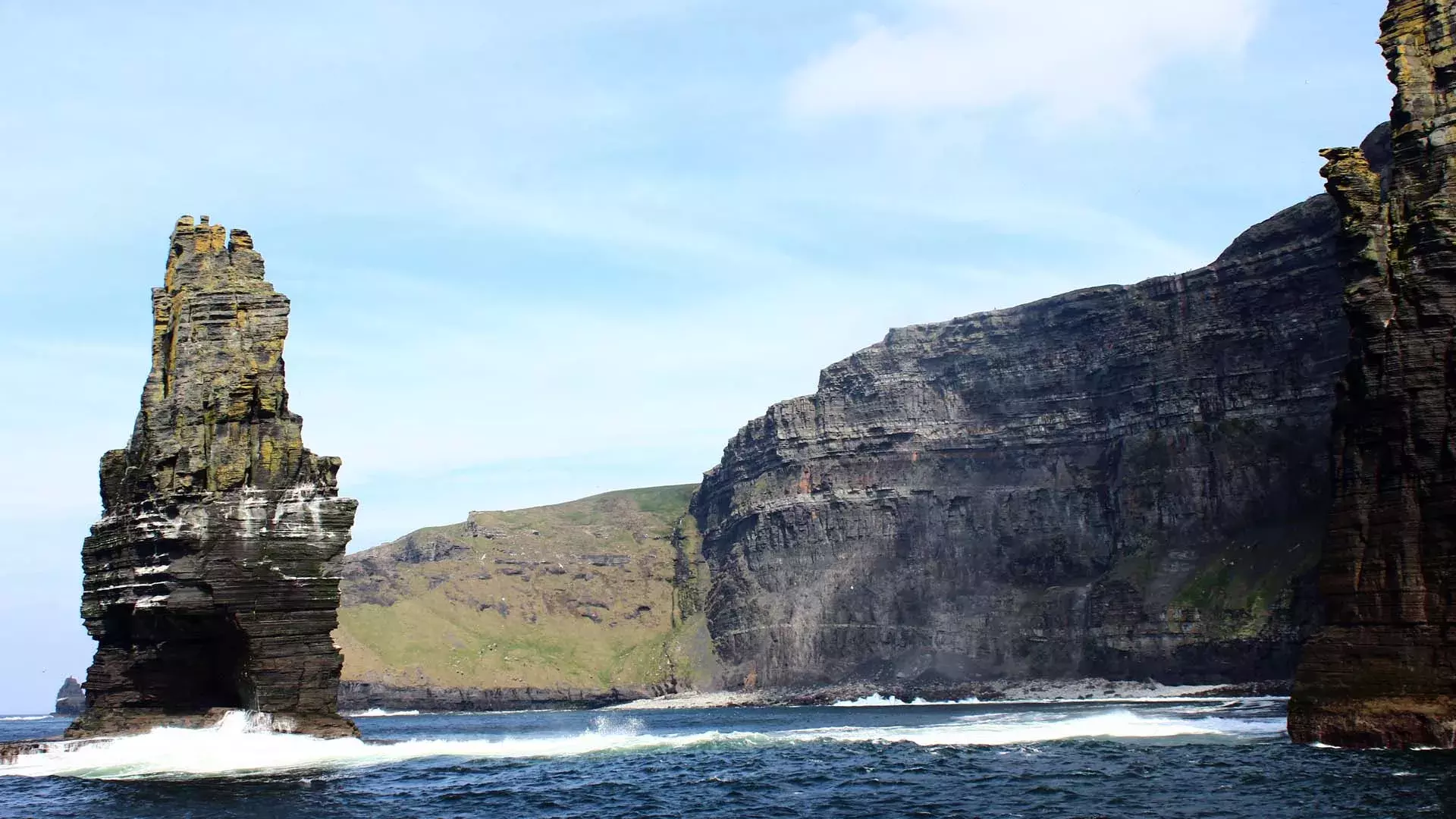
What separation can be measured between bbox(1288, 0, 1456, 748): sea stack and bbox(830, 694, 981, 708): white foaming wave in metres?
→ 122

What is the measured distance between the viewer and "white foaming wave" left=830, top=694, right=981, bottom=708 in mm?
180375

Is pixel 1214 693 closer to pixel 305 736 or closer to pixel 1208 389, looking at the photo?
pixel 1208 389

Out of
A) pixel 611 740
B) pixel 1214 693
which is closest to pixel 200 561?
pixel 611 740

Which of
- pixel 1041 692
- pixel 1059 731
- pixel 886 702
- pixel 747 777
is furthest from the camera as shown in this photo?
pixel 886 702

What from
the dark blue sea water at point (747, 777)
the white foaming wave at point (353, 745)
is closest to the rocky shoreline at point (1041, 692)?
the white foaming wave at point (353, 745)

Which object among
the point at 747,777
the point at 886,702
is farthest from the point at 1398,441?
the point at 886,702

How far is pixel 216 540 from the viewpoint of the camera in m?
58.9

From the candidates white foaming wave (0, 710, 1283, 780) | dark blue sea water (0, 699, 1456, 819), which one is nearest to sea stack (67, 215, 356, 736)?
white foaming wave (0, 710, 1283, 780)

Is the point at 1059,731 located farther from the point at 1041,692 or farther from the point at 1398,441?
the point at 1041,692

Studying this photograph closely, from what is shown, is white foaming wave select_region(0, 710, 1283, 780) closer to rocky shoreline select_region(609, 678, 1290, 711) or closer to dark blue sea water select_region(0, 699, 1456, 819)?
dark blue sea water select_region(0, 699, 1456, 819)

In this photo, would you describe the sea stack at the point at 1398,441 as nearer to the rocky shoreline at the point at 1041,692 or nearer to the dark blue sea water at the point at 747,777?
the dark blue sea water at the point at 747,777

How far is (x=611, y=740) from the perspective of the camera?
76312mm

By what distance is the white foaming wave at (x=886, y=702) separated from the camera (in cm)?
18038

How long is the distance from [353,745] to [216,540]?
33.8 feet
